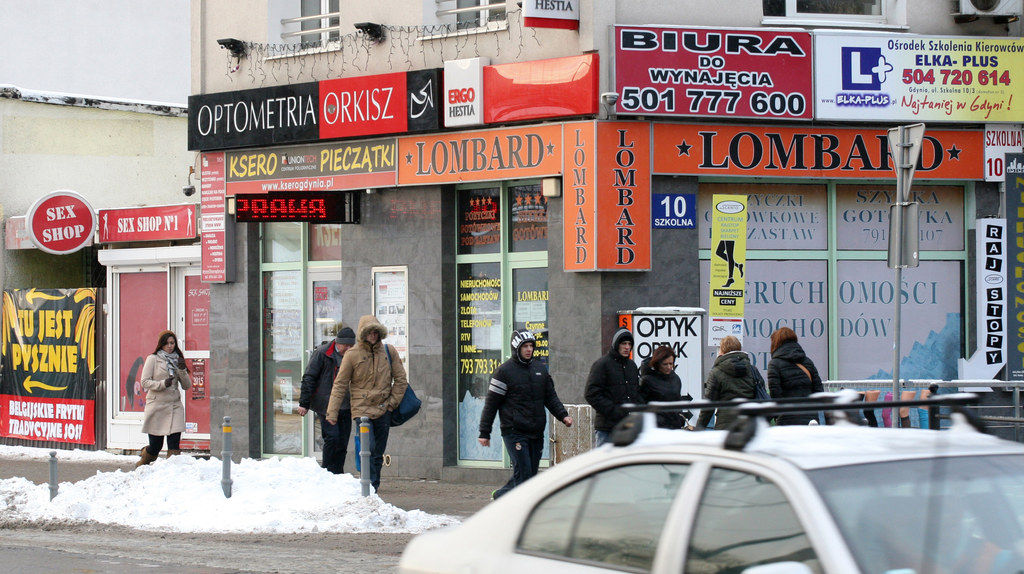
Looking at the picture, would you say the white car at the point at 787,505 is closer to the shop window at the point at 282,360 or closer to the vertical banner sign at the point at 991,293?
the vertical banner sign at the point at 991,293

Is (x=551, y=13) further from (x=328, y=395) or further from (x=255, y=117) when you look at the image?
(x=255, y=117)

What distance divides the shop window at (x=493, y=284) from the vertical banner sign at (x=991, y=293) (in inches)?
199

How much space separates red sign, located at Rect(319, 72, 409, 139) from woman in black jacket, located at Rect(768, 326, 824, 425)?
19.1 feet

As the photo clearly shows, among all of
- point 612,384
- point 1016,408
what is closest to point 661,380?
point 612,384

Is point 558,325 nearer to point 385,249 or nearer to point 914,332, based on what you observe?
point 385,249

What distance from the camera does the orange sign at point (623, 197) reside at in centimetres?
1402

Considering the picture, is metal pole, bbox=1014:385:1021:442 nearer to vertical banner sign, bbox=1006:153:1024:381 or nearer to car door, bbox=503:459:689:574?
vertical banner sign, bbox=1006:153:1024:381

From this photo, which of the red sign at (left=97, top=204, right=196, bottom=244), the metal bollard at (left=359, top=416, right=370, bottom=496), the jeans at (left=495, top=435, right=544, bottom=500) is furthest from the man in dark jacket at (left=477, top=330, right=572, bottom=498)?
the red sign at (left=97, top=204, right=196, bottom=244)

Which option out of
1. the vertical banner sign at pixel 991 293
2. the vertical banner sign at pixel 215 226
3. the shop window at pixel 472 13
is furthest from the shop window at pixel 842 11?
the vertical banner sign at pixel 215 226

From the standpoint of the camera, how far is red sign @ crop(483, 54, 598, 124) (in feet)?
46.2

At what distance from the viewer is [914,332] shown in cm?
1482

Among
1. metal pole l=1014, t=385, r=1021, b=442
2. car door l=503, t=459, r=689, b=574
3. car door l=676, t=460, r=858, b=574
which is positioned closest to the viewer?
car door l=676, t=460, r=858, b=574

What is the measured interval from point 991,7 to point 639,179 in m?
4.69

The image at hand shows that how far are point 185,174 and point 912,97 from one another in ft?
51.7
